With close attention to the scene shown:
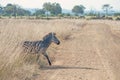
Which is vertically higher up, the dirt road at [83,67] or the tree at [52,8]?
the dirt road at [83,67]

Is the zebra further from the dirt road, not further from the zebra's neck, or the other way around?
the dirt road

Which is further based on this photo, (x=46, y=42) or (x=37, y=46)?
(x=46, y=42)

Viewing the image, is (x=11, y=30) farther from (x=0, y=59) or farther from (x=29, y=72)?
(x=0, y=59)

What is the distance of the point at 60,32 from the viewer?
2977 centimetres

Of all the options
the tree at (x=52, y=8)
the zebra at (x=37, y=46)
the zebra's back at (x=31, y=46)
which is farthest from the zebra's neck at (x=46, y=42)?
the tree at (x=52, y=8)

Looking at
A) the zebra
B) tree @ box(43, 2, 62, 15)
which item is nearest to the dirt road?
the zebra

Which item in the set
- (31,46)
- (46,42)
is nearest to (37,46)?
(31,46)

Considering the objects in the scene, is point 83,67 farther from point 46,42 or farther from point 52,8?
point 52,8

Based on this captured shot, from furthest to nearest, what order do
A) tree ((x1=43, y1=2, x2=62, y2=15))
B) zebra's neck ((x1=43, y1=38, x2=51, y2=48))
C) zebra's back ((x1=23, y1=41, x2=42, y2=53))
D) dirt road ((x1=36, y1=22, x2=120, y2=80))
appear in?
tree ((x1=43, y1=2, x2=62, y2=15)) < zebra's neck ((x1=43, y1=38, x2=51, y2=48)) < zebra's back ((x1=23, y1=41, x2=42, y2=53)) < dirt road ((x1=36, y1=22, x2=120, y2=80))

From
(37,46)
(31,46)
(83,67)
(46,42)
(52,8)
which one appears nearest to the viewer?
(83,67)

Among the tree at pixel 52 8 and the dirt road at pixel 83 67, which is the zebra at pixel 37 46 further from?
the tree at pixel 52 8

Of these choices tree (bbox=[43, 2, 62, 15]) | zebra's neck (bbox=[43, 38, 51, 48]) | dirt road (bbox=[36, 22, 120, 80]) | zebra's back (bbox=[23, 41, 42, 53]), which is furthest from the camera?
tree (bbox=[43, 2, 62, 15])

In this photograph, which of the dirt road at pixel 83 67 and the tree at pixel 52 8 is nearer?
the dirt road at pixel 83 67

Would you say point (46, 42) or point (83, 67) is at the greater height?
point (46, 42)
